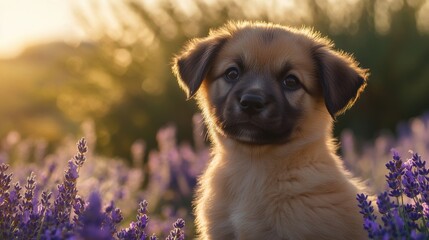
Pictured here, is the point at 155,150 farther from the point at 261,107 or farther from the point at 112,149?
the point at 261,107

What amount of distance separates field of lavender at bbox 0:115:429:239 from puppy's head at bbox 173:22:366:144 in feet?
1.93

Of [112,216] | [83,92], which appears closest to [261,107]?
[112,216]

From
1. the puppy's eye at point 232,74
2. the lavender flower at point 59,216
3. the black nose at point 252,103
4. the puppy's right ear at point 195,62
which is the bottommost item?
the lavender flower at point 59,216

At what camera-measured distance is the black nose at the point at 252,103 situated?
3.72 meters

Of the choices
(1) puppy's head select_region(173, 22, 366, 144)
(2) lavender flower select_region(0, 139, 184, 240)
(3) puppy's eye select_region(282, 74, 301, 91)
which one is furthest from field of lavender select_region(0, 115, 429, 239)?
(3) puppy's eye select_region(282, 74, 301, 91)

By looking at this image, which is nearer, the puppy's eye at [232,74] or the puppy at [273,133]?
the puppy at [273,133]

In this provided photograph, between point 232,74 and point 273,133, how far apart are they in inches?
22.6

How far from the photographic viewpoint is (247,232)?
356 cm

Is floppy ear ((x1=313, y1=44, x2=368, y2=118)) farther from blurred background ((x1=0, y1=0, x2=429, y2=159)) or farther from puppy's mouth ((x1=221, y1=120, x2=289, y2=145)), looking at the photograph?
blurred background ((x1=0, y1=0, x2=429, y2=159))

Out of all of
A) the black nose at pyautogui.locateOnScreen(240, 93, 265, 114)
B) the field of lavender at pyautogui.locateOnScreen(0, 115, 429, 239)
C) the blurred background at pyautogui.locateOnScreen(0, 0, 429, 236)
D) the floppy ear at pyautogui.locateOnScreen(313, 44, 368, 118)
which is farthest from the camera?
the blurred background at pyautogui.locateOnScreen(0, 0, 429, 236)

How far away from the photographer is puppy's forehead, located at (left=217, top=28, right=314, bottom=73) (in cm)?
413

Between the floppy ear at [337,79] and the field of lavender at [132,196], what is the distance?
49 cm

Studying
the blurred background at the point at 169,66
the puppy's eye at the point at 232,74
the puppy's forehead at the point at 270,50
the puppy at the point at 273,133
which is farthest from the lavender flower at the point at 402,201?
the blurred background at the point at 169,66

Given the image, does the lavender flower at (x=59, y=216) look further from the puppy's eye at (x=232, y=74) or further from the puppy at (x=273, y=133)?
the puppy's eye at (x=232, y=74)
